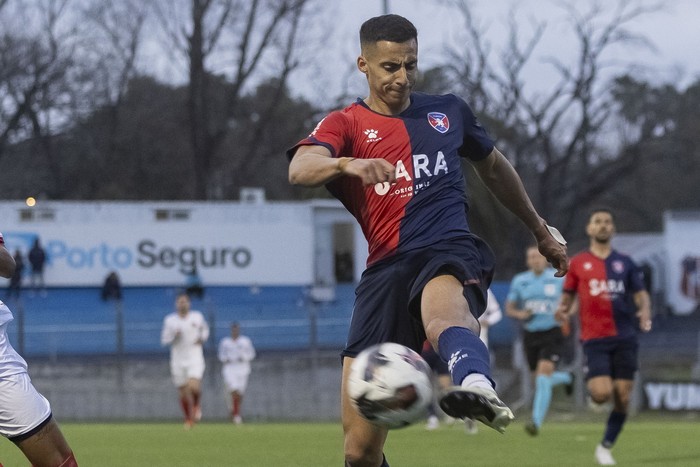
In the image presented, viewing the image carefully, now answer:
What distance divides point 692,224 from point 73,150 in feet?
67.1

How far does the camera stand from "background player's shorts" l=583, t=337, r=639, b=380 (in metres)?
12.6

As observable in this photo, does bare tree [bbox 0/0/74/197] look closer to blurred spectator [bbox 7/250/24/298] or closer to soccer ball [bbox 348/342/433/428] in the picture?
blurred spectator [bbox 7/250/24/298]

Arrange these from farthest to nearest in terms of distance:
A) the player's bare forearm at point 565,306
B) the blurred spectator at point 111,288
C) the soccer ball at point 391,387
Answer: the blurred spectator at point 111,288, the player's bare forearm at point 565,306, the soccer ball at point 391,387

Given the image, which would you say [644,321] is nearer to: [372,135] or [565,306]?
[565,306]

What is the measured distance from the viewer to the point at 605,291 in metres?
12.7

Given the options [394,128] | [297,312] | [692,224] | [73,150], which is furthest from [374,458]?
[73,150]

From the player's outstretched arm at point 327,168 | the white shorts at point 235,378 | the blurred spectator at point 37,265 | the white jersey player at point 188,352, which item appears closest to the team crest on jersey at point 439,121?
the player's outstretched arm at point 327,168

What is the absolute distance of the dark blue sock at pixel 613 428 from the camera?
1229cm

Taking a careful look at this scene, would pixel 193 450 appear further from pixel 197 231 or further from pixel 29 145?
pixel 29 145

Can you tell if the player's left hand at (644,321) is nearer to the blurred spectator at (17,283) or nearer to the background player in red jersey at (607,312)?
the background player in red jersey at (607,312)

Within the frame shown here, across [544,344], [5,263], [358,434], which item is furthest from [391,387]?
[544,344]

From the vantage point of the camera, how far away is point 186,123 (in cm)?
5028

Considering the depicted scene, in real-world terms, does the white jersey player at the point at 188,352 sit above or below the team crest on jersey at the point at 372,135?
below

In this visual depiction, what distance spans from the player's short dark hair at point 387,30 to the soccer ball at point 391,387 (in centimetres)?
142
